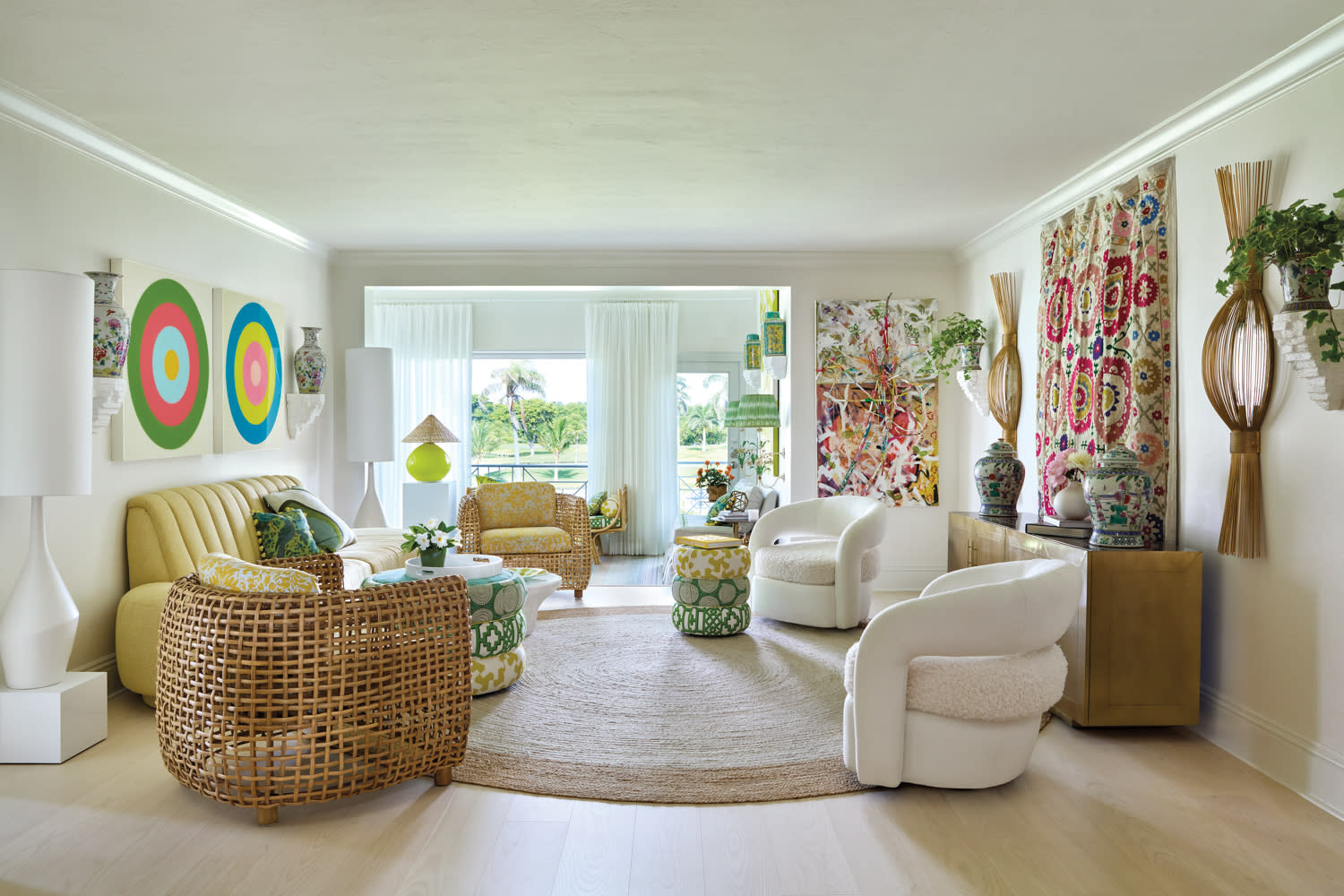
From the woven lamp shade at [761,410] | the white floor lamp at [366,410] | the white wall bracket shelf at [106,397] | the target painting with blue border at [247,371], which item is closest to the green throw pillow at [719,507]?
the woven lamp shade at [761,410]

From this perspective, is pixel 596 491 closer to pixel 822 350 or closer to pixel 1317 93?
pixel 822 350

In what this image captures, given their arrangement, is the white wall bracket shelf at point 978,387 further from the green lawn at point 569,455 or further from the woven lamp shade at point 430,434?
the woven lamp shade at point 430,434

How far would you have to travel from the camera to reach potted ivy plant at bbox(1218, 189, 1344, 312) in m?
2.87

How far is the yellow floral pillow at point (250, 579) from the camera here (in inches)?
114

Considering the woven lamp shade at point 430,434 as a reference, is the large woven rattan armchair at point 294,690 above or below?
below

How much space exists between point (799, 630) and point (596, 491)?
3850 millimetres

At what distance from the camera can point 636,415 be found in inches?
349

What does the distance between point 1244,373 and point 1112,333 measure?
971 mm

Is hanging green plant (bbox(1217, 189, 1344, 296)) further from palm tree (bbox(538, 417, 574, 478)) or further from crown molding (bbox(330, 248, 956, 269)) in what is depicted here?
palm tree (bbox(538, 417, 574, 478))

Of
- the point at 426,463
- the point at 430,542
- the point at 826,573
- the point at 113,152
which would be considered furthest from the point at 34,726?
the point at 426,463

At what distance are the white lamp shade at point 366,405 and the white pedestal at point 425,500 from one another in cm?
72

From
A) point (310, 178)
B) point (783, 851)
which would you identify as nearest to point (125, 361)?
point (310, 178)

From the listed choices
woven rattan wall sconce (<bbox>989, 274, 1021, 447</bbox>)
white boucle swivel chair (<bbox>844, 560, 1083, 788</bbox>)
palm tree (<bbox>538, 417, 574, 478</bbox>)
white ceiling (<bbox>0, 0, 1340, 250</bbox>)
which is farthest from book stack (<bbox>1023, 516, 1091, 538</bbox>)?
palm tree (<bbox>538, 417, 574, 478</bbox>)

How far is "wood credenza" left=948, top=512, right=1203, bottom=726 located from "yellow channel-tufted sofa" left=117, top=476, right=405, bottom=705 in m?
3.52
